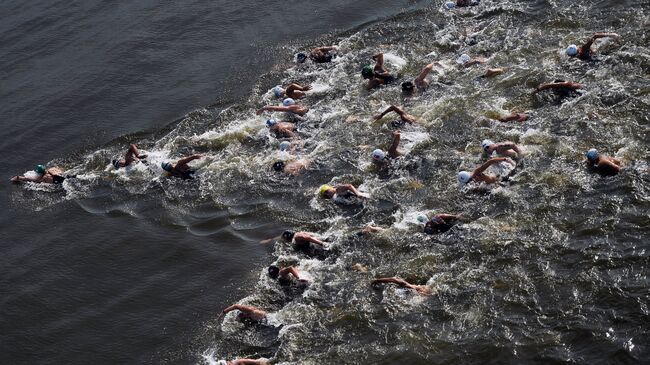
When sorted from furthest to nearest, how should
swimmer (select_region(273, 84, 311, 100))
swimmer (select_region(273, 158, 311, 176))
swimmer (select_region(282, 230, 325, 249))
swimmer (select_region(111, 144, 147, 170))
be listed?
swimmer (select_region(273, 84, 311, 100)) < swimmer (select_region(111, 144, 147, 170)) < swimmer (select_region(273, 158, 311, 176)) < swimmer (select_region(282, 230, 325, 249))

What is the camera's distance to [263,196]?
67.3 feet

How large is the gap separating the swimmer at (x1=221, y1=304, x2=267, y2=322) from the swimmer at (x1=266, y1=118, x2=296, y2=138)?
25.2 ft

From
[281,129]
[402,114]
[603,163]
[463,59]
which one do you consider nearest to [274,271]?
[281,129]

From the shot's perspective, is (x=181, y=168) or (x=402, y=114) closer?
(x=402, y=114)

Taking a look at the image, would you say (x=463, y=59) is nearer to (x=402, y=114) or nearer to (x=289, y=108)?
(x=402, y=114)

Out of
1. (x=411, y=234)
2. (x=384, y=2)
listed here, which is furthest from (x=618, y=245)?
(x=384, y=2)

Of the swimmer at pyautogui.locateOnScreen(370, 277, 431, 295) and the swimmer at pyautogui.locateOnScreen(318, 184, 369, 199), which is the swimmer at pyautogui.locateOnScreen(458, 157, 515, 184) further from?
the swimmer at pyautogui.locateOnScreen(370, 277, 431, 295)

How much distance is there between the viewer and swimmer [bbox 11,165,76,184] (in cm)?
2350

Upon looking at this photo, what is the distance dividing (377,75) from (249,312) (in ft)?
35.9

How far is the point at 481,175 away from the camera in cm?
1792

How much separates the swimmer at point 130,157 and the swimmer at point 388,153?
843 centimetres

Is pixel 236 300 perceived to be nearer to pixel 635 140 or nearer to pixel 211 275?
pixel 211 275

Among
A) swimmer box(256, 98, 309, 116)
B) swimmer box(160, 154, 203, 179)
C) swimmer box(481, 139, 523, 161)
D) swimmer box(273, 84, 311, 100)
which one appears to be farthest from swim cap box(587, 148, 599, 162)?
swimmer box(160, 154, 203, 179)

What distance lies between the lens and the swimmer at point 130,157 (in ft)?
75.8
